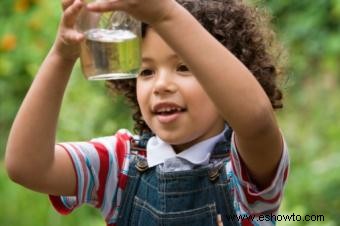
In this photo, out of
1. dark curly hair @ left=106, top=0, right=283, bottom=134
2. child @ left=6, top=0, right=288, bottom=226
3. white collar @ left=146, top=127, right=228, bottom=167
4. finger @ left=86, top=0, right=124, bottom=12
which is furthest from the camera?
dark curly hair @ left=106, top=0, right=283, bottom=134

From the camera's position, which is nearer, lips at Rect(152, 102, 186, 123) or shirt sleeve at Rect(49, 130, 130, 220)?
lips at Rect(152, 102, 186, 123)

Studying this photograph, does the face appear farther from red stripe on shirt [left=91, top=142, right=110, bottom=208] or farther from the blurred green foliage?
the blurred green foliage

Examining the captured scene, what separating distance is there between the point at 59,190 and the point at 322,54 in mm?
2828

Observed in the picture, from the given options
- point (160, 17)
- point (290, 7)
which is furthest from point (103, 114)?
point (160, 17)

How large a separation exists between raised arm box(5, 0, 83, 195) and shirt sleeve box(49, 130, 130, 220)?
29 millimetres

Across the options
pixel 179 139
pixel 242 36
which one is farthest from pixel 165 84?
pixel 242 36

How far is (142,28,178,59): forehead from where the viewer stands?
183cm

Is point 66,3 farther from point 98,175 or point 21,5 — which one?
point 21,5

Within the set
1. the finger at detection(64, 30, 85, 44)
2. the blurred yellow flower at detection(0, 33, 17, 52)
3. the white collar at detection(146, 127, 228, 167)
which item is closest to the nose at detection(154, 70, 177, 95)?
the white collar at detection(146, 127, 228, 167)

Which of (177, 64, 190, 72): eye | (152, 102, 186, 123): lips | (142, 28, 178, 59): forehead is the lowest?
(152, 102, 186, 123): lips

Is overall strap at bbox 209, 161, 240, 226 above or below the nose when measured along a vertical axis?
below

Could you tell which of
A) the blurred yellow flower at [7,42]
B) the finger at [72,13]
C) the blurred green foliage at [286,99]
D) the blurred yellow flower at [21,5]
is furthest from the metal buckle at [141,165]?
the blurred yellow flower at [21,5]

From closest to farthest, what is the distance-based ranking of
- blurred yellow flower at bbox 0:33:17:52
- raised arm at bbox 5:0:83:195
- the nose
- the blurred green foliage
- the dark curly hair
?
raised arm at bbox 5:0:83:195 → the nose → the dark curly hair → the blurred green foliage → blurred yellow flower at bbox 0:33:17:52

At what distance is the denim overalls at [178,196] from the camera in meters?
1.87
